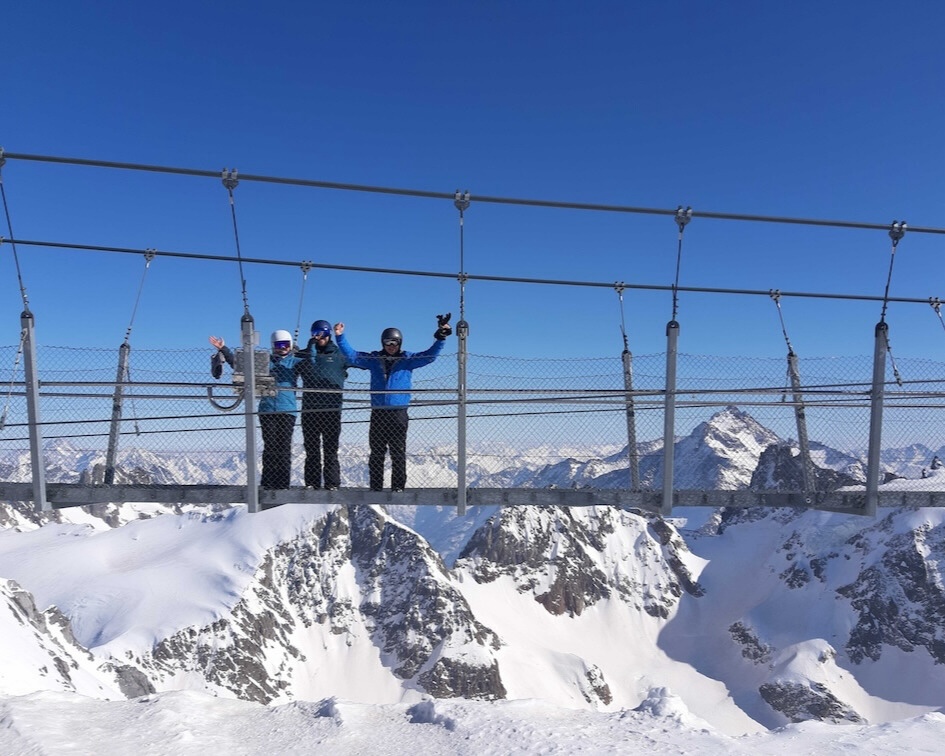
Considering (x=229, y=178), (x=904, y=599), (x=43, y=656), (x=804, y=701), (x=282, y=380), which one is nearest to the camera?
(x=229, y=178)

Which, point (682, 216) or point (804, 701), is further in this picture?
point (804, 701)

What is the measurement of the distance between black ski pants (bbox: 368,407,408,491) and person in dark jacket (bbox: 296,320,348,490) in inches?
18.9

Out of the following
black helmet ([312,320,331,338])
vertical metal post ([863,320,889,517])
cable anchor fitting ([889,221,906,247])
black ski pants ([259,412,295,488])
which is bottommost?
black ski pants ([259,412,295,488])

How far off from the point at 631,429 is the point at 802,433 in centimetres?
194

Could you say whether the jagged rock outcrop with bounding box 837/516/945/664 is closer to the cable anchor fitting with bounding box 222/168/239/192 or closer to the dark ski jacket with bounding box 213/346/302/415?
the dark ski jacket with bounding box 213/346/302/415

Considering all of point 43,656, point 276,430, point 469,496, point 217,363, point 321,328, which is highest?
point 321,328

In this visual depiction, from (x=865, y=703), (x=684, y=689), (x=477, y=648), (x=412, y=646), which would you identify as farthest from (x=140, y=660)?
(x=865, y=703)

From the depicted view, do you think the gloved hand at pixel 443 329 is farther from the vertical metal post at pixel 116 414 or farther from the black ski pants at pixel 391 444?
the vertical metal post at pixel 116 414

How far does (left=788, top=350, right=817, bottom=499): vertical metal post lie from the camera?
7805 mm

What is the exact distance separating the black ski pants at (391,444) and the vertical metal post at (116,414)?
9.57 ft

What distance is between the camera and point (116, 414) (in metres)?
7.88

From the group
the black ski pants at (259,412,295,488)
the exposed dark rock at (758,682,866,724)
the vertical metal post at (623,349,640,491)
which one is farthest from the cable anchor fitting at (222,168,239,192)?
the exposed dark rock at (758,682,866,724)

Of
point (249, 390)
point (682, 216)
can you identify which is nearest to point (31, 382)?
point (249, 390)

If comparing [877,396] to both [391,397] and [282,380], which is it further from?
[282,380]
